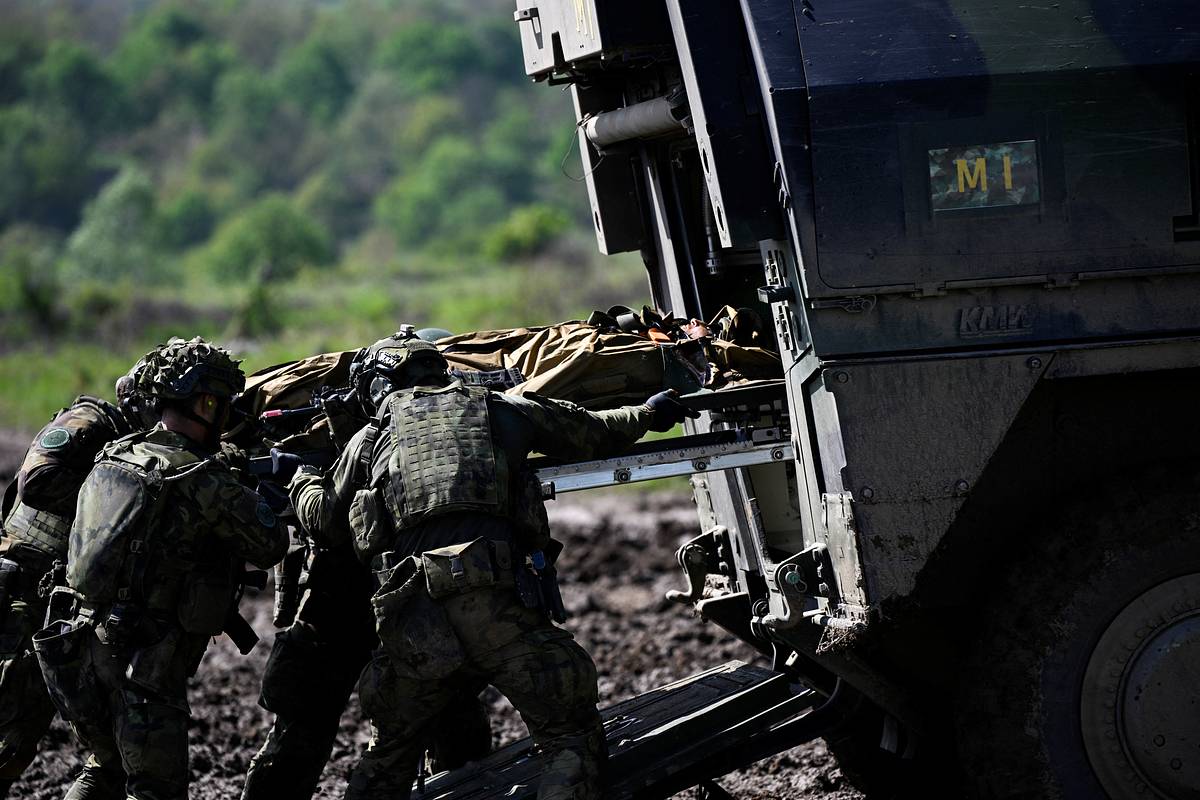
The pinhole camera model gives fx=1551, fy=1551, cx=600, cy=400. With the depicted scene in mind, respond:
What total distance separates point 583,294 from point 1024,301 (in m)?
32.3

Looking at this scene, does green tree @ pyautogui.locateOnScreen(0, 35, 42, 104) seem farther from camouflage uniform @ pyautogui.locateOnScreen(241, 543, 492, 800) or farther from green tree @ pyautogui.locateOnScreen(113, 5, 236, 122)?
camouflage uniform @ pyautogui.locateOnScreen(241, 543, 492, 800)

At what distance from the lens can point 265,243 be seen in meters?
67.8

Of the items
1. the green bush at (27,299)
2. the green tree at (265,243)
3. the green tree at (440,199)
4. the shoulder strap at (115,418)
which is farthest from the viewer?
the green tree at (440,199)

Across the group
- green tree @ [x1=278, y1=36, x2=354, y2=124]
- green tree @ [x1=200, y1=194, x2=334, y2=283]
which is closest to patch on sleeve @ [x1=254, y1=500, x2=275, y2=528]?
green tree @ [x1=200, y1=194, x2=334, y2=283]

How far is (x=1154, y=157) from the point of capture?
4.47 metres

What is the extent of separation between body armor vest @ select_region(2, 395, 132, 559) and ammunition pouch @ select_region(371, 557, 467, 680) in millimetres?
1457

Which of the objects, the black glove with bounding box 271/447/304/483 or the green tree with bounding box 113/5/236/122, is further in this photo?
the green tree with bounding box 113/5/236/122

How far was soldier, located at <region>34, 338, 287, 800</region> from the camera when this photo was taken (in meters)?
5.05

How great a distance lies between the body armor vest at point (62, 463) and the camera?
5.64 metres

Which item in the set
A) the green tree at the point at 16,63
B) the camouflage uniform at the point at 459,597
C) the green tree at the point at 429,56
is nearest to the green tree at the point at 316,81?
the green tree at the point at 429,56

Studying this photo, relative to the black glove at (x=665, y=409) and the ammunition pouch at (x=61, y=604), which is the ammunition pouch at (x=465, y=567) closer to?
the black glove at (x=665, y=409)

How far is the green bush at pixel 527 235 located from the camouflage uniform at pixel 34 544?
44523 millimetres

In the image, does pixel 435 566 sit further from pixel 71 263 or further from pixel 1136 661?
pixel 71 263

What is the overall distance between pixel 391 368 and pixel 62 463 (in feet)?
4.55
